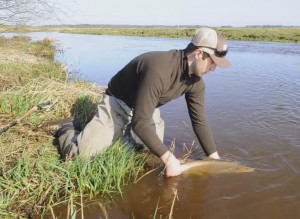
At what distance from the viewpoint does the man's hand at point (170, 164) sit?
11.7ft

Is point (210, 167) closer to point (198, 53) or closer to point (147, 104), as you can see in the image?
point (147, 104)

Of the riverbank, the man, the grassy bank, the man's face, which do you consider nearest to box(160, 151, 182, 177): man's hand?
the man

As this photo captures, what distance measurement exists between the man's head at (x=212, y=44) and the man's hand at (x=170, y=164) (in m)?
1.02

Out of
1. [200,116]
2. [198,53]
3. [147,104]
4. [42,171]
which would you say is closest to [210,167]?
[200,116]

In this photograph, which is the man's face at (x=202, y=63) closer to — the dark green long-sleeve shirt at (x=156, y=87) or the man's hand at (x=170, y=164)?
the dark green long-sleeve shirt at (x=156, y=87)

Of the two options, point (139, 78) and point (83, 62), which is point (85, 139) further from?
point (83, 62)

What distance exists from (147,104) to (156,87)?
0.18 metres

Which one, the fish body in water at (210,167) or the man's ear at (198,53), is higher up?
the man's ear at (198,53)

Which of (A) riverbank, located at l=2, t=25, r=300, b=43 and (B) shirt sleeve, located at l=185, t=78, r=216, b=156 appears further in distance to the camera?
(A) riverbank, located at l=2, t=25, r=300, b=43

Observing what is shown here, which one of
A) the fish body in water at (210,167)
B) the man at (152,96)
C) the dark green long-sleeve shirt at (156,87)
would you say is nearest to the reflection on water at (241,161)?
the fish body in water at (210,167)

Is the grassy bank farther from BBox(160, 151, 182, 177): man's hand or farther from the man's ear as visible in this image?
the man's ear

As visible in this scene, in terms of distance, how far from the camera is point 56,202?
136 inches

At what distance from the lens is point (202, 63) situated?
3498 mm

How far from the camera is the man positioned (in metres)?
3.44
